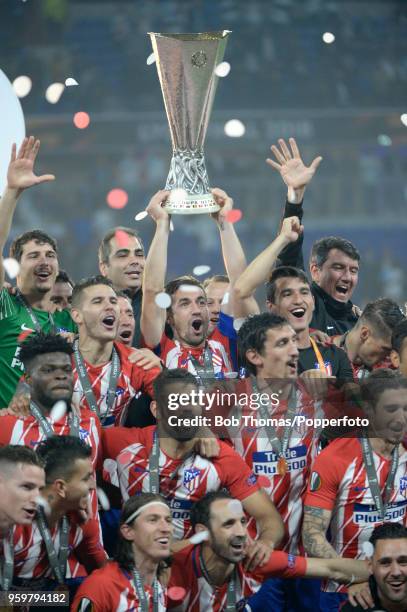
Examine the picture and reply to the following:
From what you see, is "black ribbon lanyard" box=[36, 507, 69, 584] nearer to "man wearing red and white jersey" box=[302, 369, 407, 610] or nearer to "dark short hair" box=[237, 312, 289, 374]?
"man wearing red and white jersey" box=[302, 369, 407, 610]

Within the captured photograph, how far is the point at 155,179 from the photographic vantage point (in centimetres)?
1493

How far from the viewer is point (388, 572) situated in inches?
166

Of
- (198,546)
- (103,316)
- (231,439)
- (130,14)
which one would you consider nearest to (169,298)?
(103,316)

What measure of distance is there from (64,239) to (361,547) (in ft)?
33.0

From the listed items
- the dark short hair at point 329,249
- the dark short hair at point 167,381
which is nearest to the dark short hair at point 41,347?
the dark short hair at point 167,381

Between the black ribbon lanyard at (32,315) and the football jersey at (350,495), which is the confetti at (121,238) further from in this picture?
the football jersey at (350,495)

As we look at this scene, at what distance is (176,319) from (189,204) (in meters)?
0.44

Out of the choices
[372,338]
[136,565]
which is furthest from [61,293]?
[136,565]

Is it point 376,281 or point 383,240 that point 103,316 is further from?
point 383,240

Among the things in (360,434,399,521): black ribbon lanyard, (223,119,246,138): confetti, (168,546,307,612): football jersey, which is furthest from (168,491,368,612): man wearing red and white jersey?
(223,119,246,138): confetti

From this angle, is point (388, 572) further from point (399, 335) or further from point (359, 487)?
point (399, 335)

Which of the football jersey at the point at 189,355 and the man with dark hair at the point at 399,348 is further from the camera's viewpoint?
the football jersey at the point at 189,355

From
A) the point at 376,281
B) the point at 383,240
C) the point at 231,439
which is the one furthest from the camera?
the point at 383,240

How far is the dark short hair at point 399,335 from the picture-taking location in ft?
16.0
